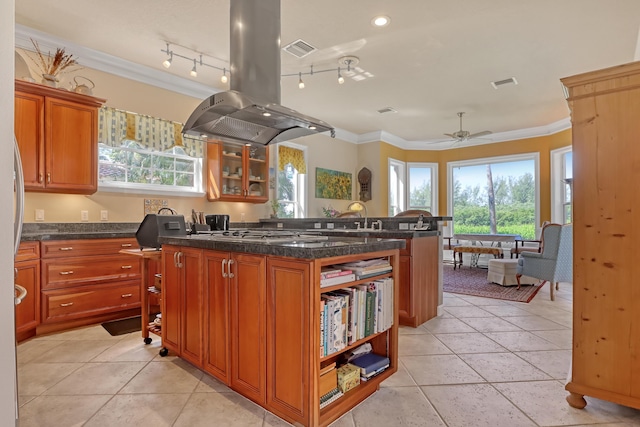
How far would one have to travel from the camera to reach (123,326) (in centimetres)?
321

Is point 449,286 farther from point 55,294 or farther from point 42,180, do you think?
point 42,180

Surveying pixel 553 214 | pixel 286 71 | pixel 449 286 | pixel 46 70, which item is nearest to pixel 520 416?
pixel 449 286

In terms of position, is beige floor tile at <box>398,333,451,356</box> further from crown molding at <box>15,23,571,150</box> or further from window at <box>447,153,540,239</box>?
window at <box>447,153,540,239</box>

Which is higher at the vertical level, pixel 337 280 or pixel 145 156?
pixel 145 156

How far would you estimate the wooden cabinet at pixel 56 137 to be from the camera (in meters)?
3.03

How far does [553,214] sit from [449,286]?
11.0 feet

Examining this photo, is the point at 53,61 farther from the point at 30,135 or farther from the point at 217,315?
the point at 217,315

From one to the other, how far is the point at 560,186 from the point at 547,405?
6167 mm

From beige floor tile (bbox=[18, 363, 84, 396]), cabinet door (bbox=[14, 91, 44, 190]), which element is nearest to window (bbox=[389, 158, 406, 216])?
Answer: cabinet door (bbox=[14, 91, 44, 190])

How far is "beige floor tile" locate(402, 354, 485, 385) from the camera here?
6.97 ft

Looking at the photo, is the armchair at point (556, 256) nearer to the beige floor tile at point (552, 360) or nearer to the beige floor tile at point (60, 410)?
the beige floor tile at point (552, 360)

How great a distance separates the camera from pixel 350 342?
1.71 m

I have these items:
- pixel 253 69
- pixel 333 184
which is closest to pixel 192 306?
pixel 253 69

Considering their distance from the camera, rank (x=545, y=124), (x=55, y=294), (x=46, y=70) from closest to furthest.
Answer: (x=55, y=294), (x=46, y=70), (x=545, y=124)
